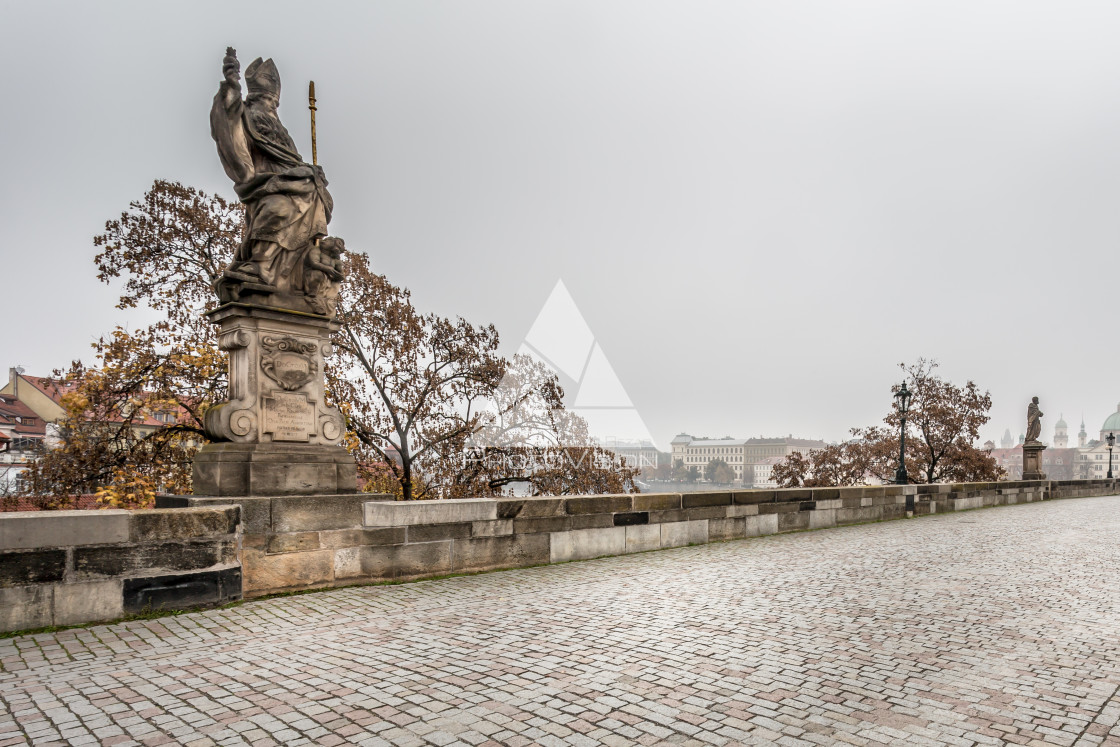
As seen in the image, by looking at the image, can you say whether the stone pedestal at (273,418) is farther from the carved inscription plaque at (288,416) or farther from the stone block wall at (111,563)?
the stone block wall at (111,563)

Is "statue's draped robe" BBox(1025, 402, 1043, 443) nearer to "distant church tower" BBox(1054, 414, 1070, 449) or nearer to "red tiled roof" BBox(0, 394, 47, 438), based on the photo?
"red tiled roof" BBox(0, 394, 47, 438)

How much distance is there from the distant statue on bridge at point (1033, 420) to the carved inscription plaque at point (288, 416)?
105 ft

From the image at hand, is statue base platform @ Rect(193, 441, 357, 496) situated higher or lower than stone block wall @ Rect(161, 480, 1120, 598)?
higher

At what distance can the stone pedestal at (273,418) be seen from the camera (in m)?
6.02

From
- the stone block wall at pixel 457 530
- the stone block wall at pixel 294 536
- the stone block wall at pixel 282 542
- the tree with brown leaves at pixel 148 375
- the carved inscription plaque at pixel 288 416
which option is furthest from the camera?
the tree with brown leaves at pixel 148 375

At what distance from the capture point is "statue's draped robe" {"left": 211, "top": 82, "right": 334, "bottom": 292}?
21.5 feet

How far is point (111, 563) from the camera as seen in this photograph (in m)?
4.83

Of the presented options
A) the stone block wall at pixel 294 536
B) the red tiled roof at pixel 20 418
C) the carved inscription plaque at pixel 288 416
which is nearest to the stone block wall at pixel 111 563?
the stone block wall at pixel 294 536

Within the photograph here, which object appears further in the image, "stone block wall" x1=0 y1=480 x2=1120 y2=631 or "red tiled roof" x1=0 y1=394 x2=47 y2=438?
"red tiled roof" x1=0 y1=394 x2=47 y2=438

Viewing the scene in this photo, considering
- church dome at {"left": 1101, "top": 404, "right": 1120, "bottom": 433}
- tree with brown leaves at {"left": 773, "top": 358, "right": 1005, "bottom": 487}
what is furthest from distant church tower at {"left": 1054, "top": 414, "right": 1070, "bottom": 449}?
tree with brown leaves at {"left": 773, "top": 358, "right": 1005, "bottom": 487}

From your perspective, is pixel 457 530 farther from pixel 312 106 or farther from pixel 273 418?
pixel 312 106

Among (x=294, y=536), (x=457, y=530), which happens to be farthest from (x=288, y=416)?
(x=457, y=530)

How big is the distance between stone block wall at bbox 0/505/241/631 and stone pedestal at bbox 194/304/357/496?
642 millimetres

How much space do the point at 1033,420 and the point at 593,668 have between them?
1285 inches
